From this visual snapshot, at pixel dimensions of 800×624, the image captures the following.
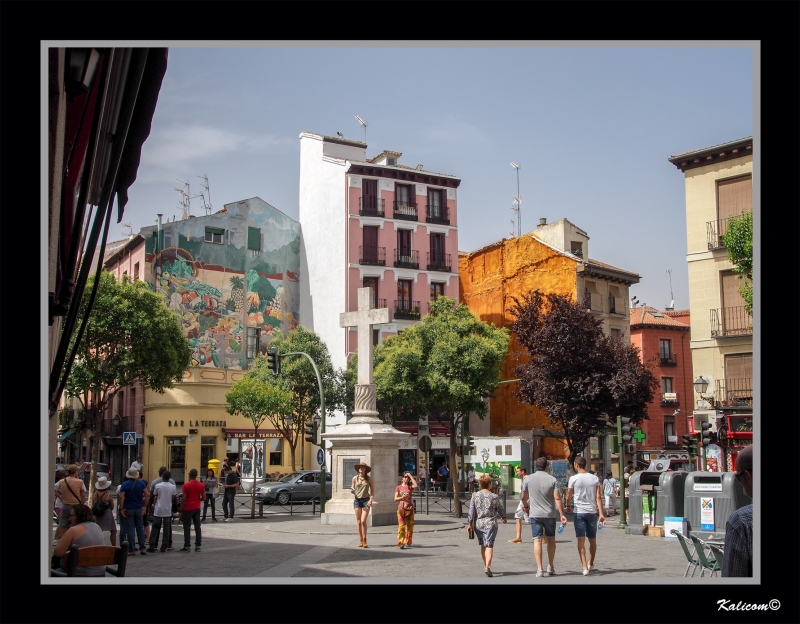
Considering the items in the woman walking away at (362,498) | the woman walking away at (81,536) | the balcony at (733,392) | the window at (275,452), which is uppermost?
the balcony at (733,392)

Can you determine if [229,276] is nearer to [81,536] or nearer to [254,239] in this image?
[254,239]

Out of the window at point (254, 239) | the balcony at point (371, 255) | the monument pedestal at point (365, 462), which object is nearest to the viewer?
the monument pedestal at point (365, 462)

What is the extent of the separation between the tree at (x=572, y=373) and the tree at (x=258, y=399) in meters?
11.9

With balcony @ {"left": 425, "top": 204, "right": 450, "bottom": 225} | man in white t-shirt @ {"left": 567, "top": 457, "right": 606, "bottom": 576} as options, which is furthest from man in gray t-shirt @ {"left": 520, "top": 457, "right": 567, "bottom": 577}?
balcony @ {"left": 425, "top": 204, "right": 450, "bottom": 225}

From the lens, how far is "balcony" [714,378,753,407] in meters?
29.0

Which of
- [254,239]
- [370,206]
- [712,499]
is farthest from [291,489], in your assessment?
[370,206]

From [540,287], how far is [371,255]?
31.3 ft

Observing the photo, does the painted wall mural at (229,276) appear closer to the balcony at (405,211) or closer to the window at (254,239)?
the window at (254,239)

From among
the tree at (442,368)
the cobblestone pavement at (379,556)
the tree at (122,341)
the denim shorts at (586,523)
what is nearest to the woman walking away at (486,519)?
the cobblestone pavement at (379,556)

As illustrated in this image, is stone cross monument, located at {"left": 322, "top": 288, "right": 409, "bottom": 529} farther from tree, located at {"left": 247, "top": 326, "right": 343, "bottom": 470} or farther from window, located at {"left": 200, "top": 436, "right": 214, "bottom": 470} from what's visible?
window, located at {"left": 200, "top": 436, "right": 214, "bottom": 470}

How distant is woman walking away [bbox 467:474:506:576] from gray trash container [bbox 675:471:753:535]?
17.3ft

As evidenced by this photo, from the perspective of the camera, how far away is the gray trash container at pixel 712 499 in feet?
51.1
